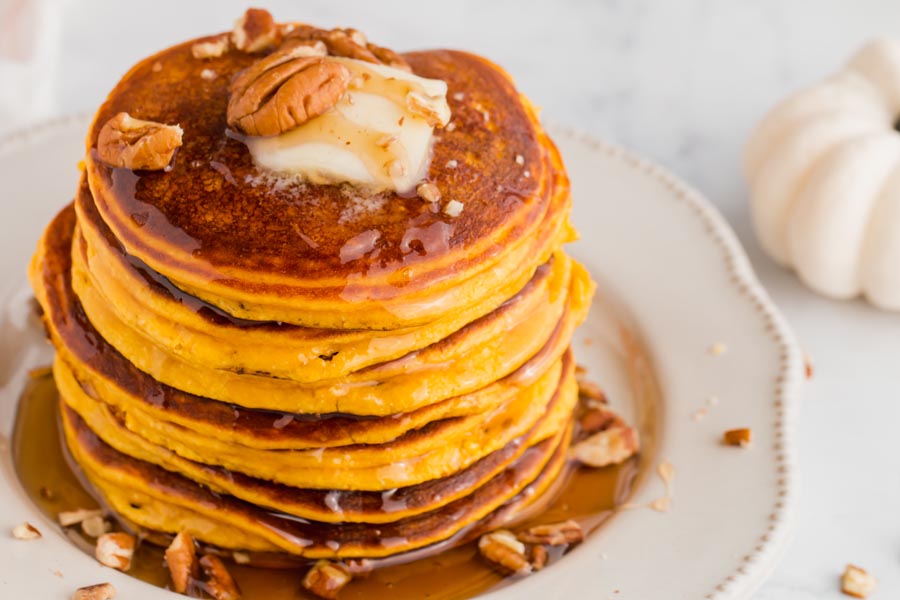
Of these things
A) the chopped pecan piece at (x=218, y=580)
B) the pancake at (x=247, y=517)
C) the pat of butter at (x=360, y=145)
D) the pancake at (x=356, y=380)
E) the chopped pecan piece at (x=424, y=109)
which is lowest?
the chopped pecan piece at (x=218, y=580)

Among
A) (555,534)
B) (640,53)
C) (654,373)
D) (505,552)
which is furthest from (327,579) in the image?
(640,53)

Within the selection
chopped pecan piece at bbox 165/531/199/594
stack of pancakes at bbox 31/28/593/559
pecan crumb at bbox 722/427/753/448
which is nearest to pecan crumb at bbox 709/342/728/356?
pecan crumb at bbox 722/427/753/448

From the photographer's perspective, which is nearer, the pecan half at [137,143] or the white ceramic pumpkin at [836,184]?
the pecan half at [137,143]

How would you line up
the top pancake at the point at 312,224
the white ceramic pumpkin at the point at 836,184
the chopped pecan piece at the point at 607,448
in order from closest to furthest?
the top pancake at the point at 312,224 → the chopped pecan piece at the point at 607,448 → the white ceramic pumpkin at the point at 836,184

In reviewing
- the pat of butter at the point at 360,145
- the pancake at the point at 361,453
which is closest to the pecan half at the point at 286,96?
the pat of butter at the point at 360,145

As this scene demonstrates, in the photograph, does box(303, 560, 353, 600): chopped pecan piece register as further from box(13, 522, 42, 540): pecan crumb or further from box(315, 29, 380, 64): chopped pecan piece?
box(315, 29, 380, 64): chopped pecan piece

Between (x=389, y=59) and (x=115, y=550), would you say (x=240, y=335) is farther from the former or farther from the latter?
(x=389, y=59)

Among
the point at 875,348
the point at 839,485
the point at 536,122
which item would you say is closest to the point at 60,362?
the point at 536,122

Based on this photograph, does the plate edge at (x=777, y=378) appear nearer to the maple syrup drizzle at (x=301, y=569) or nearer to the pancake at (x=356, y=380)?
the maple syrup drizzle at (x=301, y=569)
